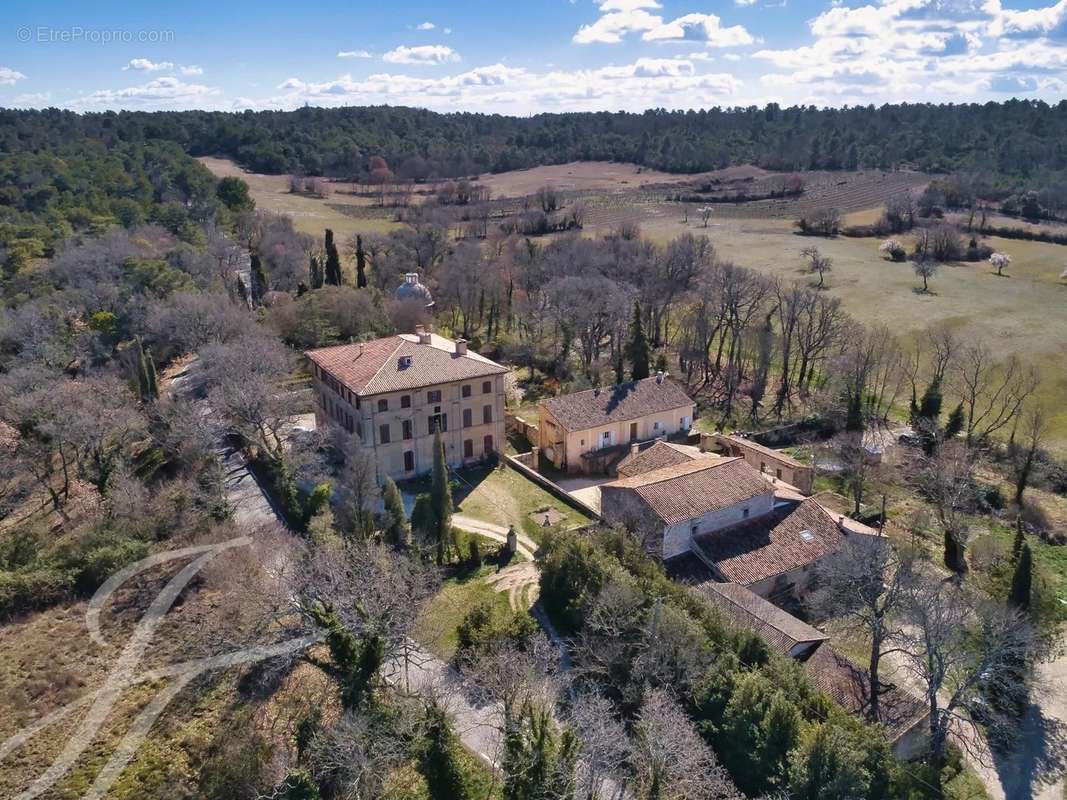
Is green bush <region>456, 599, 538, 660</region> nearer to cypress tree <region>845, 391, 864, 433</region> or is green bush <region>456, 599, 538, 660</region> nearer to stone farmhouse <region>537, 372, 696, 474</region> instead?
stone farmhouse <region>537, 372, 696, 474</region>

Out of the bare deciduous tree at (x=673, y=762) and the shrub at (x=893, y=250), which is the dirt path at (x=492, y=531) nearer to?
the bare deciduous tree at (x=673, y=762)

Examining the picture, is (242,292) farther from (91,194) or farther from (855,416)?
(855,416)

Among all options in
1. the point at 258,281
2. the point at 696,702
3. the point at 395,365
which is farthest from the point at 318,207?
the point at 696,702

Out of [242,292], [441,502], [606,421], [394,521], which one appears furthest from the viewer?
[242,292]

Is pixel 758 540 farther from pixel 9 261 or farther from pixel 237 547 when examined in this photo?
pixel 9 261

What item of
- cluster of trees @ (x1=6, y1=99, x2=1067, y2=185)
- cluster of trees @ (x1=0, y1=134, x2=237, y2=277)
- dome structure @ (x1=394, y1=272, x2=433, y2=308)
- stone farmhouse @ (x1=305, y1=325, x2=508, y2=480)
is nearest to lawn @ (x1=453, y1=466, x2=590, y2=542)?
stone farmhouse @ (x1=305, y1=325, x2=508, y2=480)

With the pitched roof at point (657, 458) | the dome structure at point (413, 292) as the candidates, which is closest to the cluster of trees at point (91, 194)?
the dome structure at point (413, 292)

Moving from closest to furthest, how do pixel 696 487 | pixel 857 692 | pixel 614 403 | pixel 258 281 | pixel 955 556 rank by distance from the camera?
1. pixel 857 692
2. pixel 696 487
3. pixel 955 556
4. pixel 614 403
5. pixel 258 281
